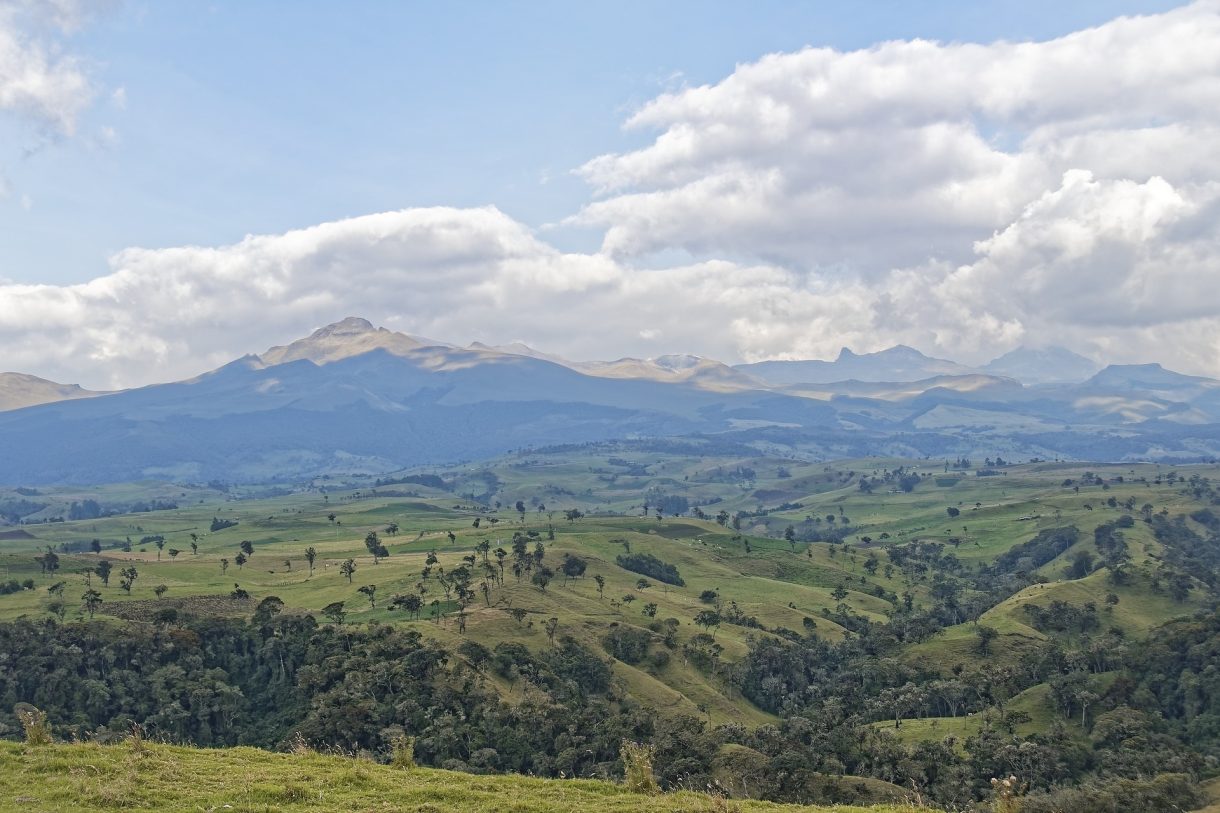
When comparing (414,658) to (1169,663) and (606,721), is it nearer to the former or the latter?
(606,721)

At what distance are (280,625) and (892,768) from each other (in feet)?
336

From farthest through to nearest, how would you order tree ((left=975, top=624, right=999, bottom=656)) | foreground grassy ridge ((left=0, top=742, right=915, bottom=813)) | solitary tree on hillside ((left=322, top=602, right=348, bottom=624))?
tree ((left=975, top=624, right=999, bottom=656)) → solitary tree on hillside ((left=322, top=602, right=348, bottom=624)) → foreground grassy ridge ((left=0, top=742, right=915, bottom=813))

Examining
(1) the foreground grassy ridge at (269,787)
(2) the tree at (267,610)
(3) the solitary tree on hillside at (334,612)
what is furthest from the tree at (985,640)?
(1) the foreground grassy ridge at (269,787)

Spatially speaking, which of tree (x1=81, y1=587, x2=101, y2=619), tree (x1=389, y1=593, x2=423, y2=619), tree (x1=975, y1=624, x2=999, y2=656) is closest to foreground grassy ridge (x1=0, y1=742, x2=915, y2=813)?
tree (x1=389, y1=593, x2=423, y2=619)

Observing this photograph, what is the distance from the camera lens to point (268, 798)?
109 ft

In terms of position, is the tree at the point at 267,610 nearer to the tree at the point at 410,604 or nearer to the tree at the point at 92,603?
the tree at the point at 410,604

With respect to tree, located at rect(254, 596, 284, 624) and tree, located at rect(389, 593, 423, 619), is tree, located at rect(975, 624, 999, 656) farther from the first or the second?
tree, located at rect(254, 596, 284, 624)

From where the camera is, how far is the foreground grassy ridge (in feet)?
107

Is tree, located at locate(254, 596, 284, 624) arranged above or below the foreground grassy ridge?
below

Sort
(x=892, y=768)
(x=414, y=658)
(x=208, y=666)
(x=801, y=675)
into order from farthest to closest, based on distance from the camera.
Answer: (x=801, y=675) < (x=208, y=666) < (x=414, y=658) < (x=892, y=768)

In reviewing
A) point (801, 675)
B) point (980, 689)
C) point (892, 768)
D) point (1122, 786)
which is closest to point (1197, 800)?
point (1122, 786)

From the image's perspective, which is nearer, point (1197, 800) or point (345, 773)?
point (345, 773)

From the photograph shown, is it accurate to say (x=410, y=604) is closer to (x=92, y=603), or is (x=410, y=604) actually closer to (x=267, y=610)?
(x=267, y=610)

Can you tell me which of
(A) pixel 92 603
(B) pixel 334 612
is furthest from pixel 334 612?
(A) pixel 92 603
